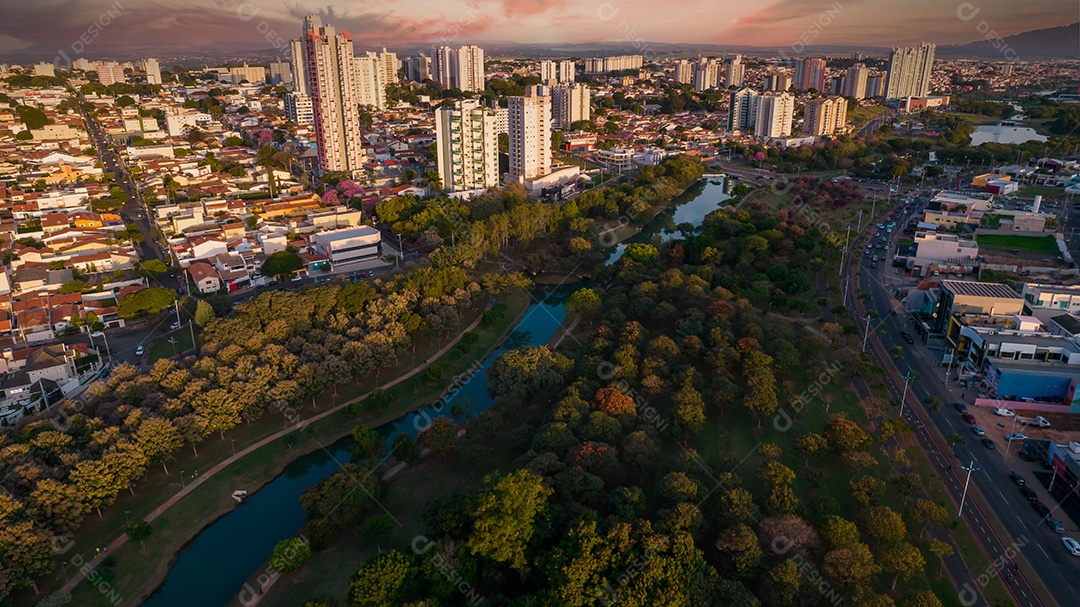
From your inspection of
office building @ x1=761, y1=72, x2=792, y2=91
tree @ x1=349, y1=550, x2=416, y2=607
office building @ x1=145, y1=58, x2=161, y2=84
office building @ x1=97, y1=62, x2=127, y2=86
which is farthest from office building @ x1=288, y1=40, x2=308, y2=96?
tree @ x1=349, y1=550, x2=416, y2=607

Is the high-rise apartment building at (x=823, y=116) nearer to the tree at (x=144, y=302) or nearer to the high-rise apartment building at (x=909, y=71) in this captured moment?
the high-rise apartment building at (x=909, y=71)

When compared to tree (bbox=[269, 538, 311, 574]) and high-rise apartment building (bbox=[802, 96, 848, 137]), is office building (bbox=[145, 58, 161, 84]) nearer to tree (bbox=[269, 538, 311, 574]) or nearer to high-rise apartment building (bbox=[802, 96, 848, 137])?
high-rise apartment building (bbox=[802, 96, 848, 137])

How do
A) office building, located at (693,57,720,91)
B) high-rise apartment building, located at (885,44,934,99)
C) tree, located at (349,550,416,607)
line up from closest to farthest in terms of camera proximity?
tree, located at (349,550,416,607), high-rise apartment building, located at (885,44,934,99), office building, located at (693,57,720,91)

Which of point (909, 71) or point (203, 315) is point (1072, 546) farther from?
point (909, 71)

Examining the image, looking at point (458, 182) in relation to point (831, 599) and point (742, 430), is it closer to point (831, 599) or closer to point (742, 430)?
point (742, 430)

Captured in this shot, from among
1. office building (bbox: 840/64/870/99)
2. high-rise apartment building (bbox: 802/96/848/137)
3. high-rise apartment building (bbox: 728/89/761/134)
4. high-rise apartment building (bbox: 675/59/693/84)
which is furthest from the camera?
high-rise apartment building (bbox: 675/59/693/84)

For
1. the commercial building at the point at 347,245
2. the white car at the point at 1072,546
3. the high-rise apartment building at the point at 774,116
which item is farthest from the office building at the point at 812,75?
the white car at the point at 1072,546
